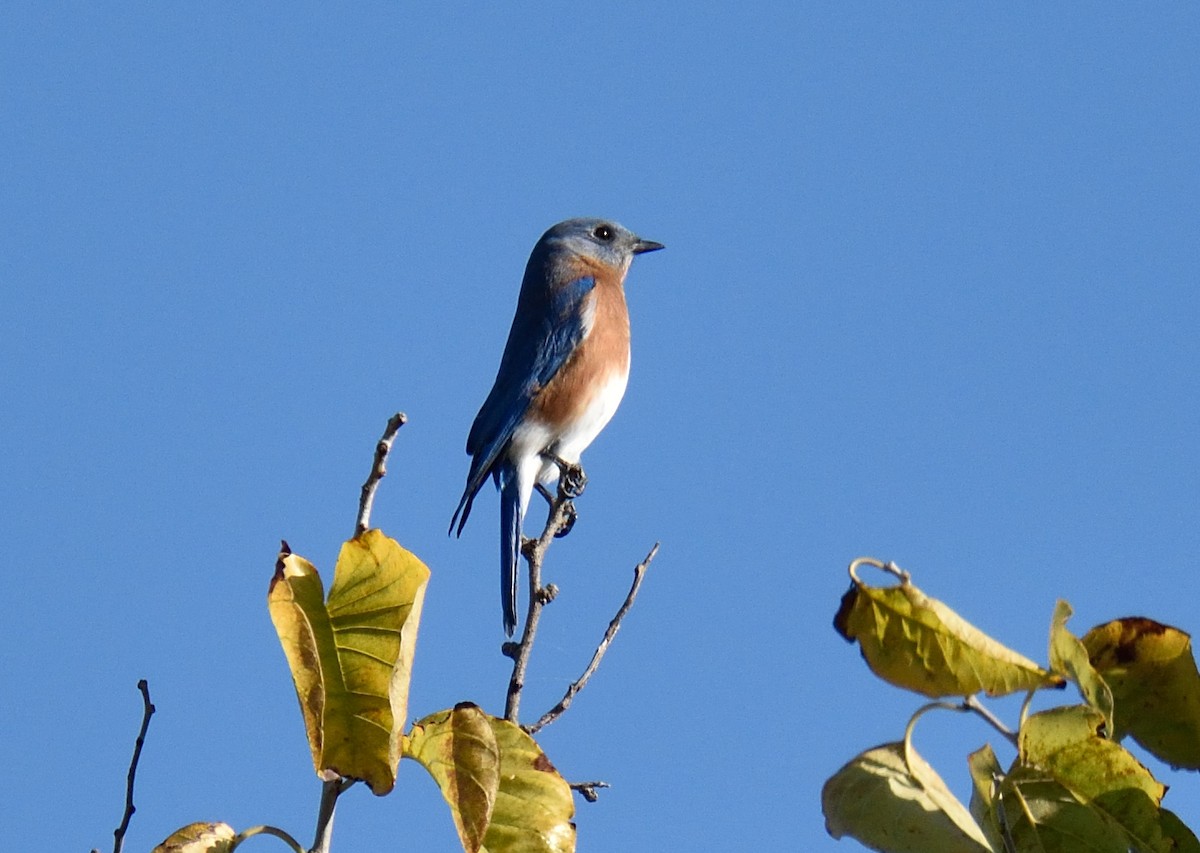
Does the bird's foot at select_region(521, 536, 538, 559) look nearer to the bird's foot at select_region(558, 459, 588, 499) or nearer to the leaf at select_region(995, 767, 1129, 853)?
the leaf at select_region(995, 767, 1129, 853)

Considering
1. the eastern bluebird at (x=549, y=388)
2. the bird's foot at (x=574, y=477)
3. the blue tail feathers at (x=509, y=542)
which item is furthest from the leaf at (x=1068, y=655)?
the eastern bluebird at (x=549, y=388)

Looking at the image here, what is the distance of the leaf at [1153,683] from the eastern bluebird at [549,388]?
4225 millimetres

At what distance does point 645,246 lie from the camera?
26.9 feet

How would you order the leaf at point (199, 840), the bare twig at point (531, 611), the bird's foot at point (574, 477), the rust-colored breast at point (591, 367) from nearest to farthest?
the leaf at point (199, 840) → the bare twig at point (531, 611) → the bird's foot at point (574, 477) → the rust-colored breast at point (591, 367)

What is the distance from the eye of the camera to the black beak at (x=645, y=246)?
26.9 ft

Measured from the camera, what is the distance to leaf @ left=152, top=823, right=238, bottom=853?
6.45ft

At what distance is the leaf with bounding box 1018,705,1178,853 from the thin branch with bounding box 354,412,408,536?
85 centimetres

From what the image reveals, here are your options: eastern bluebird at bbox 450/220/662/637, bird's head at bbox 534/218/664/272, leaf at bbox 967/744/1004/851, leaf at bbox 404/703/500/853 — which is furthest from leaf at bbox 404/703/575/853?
bird's head at bbox 534/218/664/272

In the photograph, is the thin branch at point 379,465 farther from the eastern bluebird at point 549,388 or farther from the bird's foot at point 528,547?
the eastern bluebird at point 549,388

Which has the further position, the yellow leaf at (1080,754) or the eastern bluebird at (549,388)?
the eastern bluebird at (549,388)

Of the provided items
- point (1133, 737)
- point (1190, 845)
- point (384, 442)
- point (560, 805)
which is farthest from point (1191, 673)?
point (384, 442)

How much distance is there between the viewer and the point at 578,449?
22.7ft

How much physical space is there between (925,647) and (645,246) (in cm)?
670

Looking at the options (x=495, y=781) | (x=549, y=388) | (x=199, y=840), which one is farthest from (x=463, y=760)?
(x=549, y=388)
